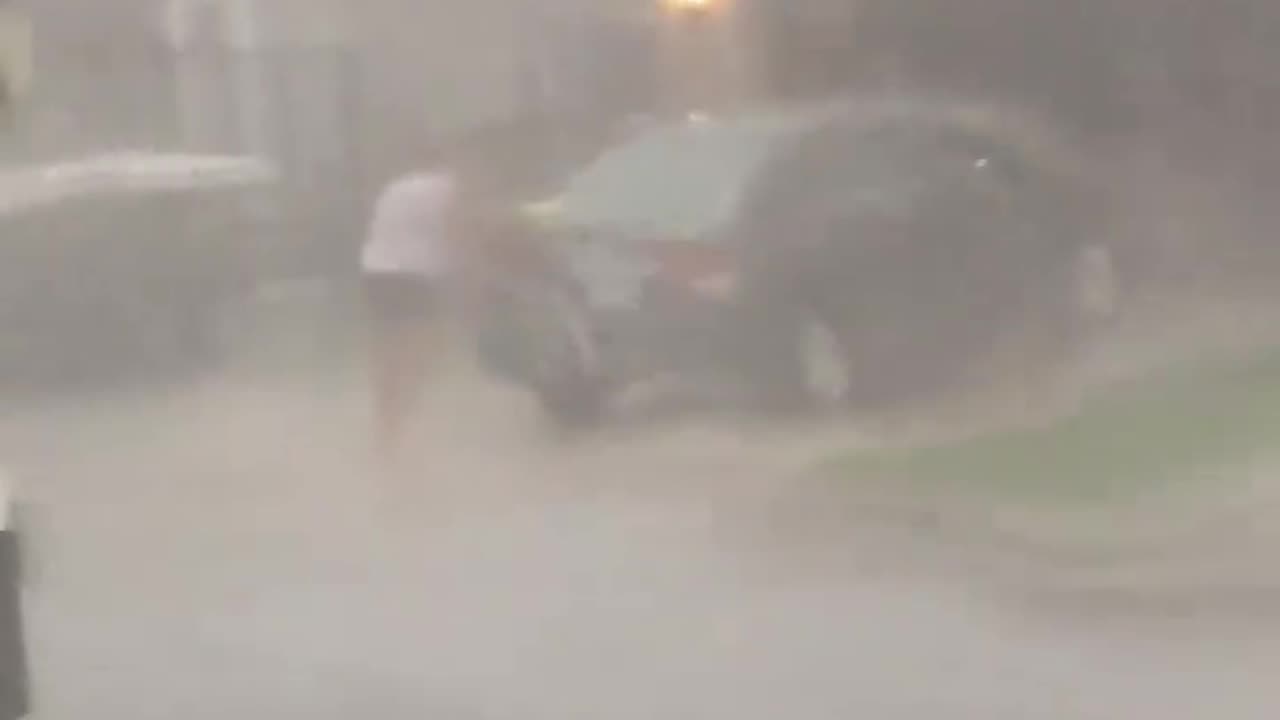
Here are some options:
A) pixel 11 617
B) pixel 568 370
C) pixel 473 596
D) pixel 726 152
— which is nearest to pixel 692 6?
pixel 726 152

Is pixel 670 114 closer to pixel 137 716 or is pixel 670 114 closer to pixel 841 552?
pixel 841 552

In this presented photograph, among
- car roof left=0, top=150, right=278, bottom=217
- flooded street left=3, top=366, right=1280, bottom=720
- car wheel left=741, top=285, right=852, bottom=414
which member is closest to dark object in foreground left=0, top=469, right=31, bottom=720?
flooded street left=3, top=366, right=1280, bottom=720

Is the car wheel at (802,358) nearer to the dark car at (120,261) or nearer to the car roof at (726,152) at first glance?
the car roof at (726,152)

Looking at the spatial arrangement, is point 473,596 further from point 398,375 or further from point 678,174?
point 678,174

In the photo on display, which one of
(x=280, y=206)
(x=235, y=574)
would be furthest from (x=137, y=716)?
(x=280, y=206)

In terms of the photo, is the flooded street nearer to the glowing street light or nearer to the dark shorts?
the dark shorts

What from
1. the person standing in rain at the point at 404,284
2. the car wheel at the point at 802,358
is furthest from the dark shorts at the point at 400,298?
the car wheel at the point at 802,358
